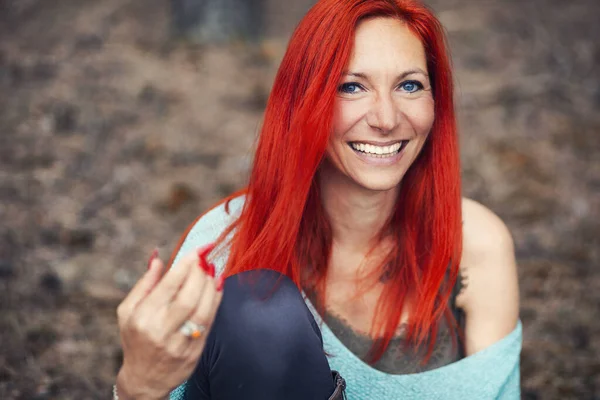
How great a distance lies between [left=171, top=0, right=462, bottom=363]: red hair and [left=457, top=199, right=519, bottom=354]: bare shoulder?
63mm

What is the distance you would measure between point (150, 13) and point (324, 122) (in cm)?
468

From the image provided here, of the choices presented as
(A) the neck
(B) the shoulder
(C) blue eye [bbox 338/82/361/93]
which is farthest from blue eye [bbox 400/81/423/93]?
(B) the shoulder

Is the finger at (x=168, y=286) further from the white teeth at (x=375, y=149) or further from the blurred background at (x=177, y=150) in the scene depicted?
the blurred background at (x=177, y=150)

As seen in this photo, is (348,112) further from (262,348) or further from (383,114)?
(262,348)

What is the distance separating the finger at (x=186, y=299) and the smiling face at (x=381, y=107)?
24.7 inches

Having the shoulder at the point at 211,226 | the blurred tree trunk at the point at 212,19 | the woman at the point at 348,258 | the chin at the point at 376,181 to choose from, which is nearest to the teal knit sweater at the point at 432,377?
the woman at the point at 348,258

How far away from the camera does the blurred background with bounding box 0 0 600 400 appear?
273 cm

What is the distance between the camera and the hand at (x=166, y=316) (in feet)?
4.13

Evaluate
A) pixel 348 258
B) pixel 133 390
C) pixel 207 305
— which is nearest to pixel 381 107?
pixel 348 258

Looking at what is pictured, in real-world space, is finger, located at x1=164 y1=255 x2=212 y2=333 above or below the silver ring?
above

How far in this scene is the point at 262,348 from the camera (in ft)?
4.90

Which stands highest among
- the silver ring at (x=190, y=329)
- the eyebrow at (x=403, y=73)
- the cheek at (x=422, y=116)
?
the eyebrow at (x=403, y=73)

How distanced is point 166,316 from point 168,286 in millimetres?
52

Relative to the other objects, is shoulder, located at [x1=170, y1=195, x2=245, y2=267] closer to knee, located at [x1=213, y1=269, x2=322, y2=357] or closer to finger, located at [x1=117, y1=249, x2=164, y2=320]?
knee, located at [x1=213, y1=269, x2=322, y2=357]
